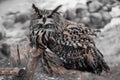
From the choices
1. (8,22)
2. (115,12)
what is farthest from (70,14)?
(8,22)

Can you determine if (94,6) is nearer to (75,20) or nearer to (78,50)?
(75,20)

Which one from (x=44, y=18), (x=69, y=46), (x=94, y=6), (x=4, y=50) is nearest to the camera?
(x=44, y=18)

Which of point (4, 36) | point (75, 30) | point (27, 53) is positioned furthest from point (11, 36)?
point (75, 30)

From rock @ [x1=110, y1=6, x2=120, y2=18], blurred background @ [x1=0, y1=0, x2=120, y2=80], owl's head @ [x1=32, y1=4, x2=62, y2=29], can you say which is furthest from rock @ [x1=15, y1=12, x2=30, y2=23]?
owl's head @ [x1=32, y1=4, x2=62, y2=29]

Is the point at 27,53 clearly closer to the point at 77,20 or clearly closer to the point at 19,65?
the point at 19,65

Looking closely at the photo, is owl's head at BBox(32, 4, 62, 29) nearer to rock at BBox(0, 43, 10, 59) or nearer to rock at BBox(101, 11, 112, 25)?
rock at BBox(0, 43, 10, 59)

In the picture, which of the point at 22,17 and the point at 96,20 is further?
the point at 22,17

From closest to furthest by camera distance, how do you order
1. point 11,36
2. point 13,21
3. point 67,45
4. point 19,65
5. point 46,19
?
point 46,19
point 67,45
point 19,65
point 11,36
point 13,21

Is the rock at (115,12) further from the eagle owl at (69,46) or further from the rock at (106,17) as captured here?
the eagle owl at (69,46)
